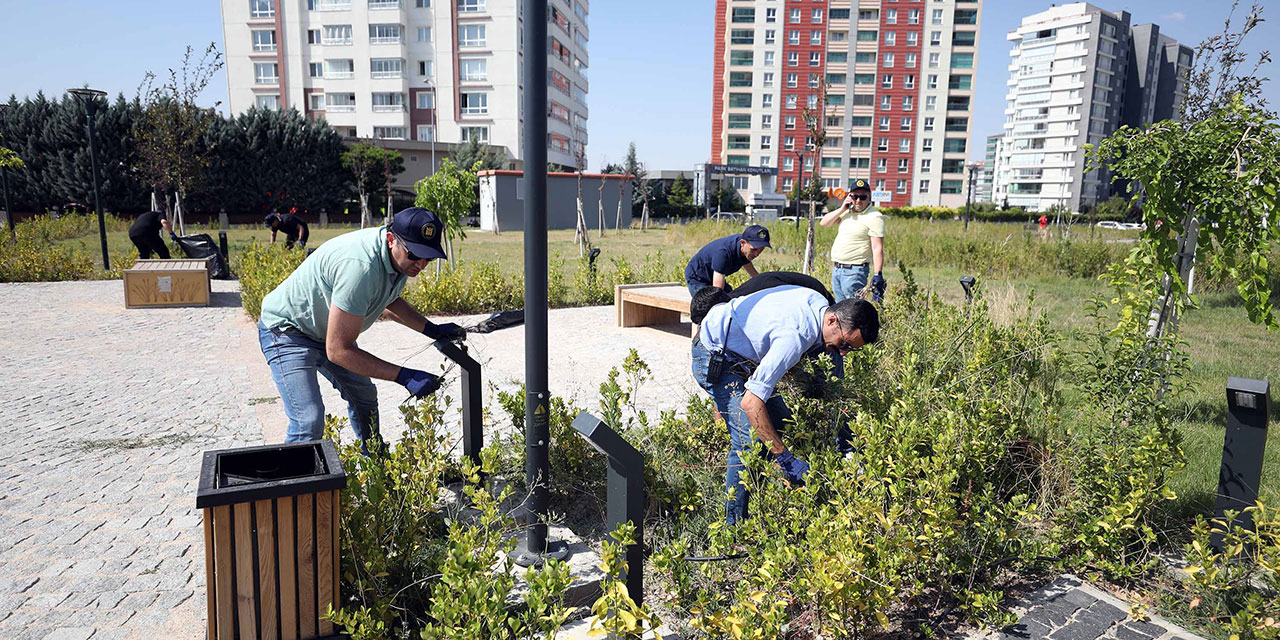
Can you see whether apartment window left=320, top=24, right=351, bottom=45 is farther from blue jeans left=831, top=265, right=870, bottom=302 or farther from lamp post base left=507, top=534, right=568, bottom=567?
lamp post base left=507, top=534, right=568, bottom=567

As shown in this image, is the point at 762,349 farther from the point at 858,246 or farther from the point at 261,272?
the point at 261,272

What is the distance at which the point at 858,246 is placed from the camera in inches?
288

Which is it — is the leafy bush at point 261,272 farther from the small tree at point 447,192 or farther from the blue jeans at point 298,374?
the blue jeans at point 298,374

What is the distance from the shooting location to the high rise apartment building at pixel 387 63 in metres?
53.5

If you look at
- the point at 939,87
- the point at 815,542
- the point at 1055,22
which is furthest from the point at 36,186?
the point at 1055,22

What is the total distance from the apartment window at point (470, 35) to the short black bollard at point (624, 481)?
56848mm

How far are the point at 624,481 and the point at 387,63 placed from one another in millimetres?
58242

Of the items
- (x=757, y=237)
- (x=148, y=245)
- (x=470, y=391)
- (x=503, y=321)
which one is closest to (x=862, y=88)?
(x=148, y=245)

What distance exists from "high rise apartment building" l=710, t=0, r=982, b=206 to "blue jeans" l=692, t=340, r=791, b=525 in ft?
212

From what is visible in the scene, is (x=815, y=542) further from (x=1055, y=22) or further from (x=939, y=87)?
(x=1055, y=22)

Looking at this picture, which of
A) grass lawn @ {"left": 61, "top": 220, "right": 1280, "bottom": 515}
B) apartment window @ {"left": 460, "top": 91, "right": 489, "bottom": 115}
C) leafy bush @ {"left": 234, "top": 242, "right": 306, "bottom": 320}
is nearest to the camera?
grass lawn @ {"left": 61, "top": 220, "right": 1280, "bottom": 515}

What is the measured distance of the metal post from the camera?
9.23ft

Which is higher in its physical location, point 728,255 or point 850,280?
point 728,255

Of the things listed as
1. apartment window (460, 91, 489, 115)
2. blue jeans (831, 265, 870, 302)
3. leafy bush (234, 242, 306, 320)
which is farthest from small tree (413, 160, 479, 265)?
apartment window (460, 91, 489, 115)
